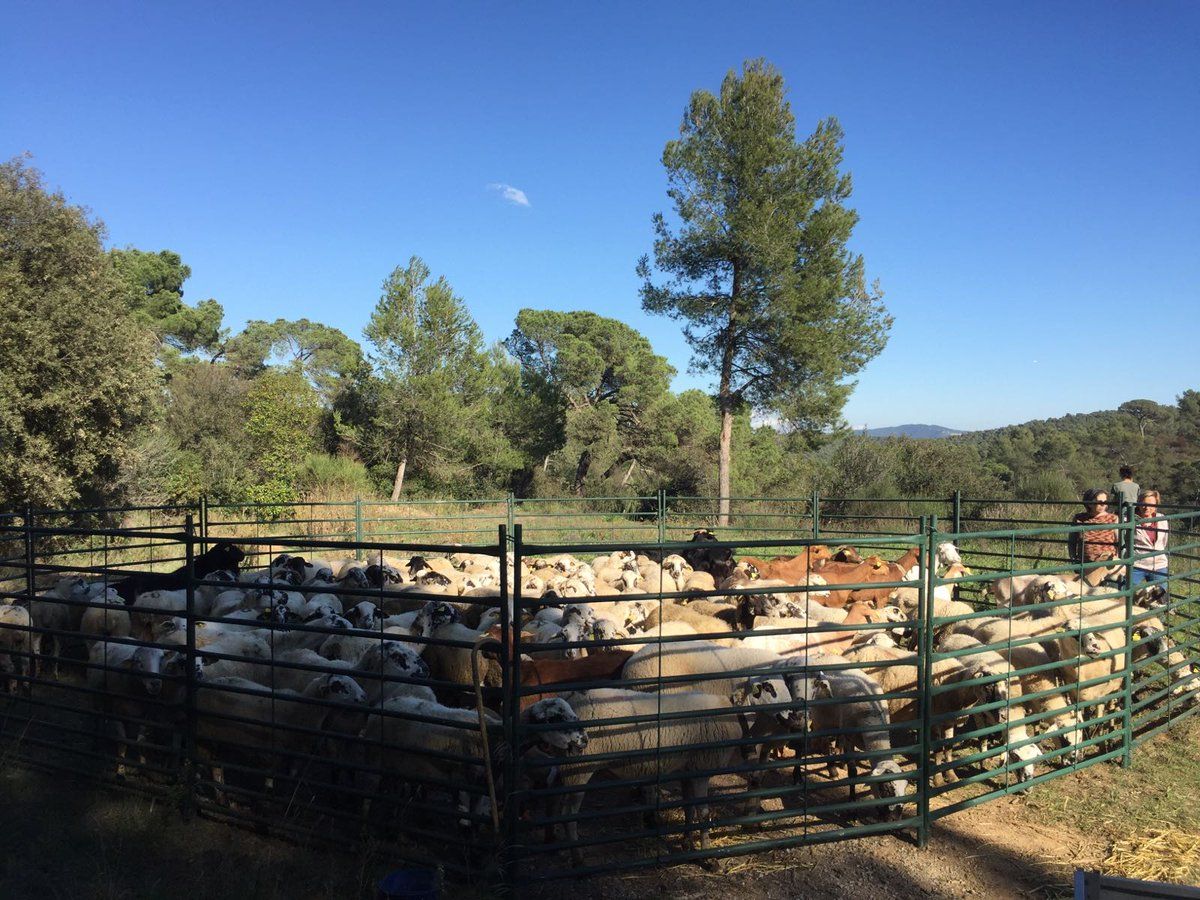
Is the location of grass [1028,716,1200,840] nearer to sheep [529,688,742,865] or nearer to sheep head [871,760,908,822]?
sheep head [871,760,908,822]

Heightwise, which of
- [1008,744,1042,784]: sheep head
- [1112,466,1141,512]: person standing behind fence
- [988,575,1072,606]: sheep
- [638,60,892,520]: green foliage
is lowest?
[1008,744,1042,784]: sheep head

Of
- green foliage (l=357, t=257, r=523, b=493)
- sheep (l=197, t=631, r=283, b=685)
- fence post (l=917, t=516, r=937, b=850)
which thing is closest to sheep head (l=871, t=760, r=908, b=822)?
fence post (l=917, t=516, r=937, b=850)

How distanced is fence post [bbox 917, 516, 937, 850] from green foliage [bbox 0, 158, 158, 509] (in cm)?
1887

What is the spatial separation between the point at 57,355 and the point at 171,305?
3265 centimetres

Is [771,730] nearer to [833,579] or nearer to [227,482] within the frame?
[833,579]

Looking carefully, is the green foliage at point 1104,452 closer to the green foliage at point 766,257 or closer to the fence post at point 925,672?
the green foliage at point 766,257

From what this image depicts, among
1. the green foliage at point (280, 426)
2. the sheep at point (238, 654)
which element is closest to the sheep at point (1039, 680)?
the sheep at point (238, 654)

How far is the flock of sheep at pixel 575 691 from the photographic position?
4.70 m

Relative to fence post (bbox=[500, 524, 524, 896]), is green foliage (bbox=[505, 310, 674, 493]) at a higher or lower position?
higher

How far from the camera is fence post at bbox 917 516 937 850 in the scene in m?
5.36

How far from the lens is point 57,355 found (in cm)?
1759

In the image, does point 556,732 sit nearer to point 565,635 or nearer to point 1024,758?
point 565,635

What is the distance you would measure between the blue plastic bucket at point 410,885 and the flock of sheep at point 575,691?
1.54ft

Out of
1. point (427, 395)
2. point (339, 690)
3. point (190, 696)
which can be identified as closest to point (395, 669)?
point (339, 690)
